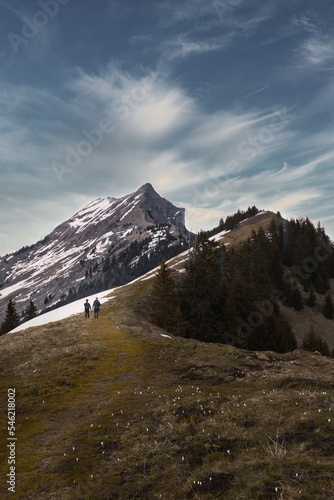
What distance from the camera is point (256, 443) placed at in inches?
299

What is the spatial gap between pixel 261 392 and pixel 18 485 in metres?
8.62

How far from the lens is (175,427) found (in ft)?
31.2

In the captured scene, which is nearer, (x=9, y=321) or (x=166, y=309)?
(x=166, y=309)

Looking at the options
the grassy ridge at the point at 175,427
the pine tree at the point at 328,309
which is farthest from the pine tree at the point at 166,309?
the pine tree at the point at 328,309

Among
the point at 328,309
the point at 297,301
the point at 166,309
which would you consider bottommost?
the point at 328,309

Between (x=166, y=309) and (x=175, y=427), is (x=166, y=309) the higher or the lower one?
the higher one

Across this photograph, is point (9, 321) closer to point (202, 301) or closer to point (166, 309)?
point (166, 309)

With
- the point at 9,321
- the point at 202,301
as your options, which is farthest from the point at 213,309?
the point at 9,321

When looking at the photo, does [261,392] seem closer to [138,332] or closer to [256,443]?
[256,443]

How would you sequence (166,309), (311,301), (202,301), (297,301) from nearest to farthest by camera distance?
1. (166,309)
2. (202,301)
3. (297,301)
4. (311,301)

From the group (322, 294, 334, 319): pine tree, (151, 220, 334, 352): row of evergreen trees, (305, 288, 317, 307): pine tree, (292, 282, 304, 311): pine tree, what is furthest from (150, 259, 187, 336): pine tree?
(322, 294, 334, 319): pine tree

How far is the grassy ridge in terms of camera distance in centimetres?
641

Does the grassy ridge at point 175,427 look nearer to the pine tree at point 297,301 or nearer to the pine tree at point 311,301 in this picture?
the pine tree at point 297,301

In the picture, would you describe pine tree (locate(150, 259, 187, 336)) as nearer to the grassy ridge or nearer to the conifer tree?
the conifer tree
